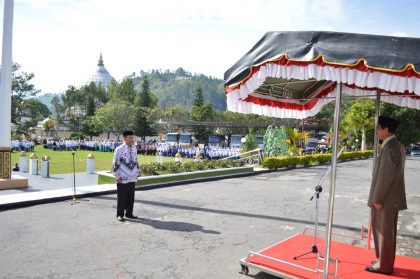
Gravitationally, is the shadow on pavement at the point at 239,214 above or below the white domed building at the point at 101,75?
below

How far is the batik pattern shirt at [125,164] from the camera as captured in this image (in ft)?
24.5

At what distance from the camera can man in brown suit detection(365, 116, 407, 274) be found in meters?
4.30

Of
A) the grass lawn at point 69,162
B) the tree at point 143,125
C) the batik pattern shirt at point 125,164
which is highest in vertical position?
the tree at point 143,125

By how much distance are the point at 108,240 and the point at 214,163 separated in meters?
10.2

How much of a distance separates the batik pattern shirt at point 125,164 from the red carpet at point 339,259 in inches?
136

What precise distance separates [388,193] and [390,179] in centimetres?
19

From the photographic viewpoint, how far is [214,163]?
1612 cm

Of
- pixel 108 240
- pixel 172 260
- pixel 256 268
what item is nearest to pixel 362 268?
pixel 256 268

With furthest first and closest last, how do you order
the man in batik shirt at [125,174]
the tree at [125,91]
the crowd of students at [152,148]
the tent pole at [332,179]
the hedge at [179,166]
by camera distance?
the tree at [125,91], the crowd of students at [152,148], the hedge at [179,166], the man in batik shirt at [125,174], the tent pole at [332,179]

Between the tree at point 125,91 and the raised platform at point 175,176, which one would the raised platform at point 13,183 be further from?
the tree at point 125,91

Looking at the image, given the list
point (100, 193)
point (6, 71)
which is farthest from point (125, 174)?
point (6, 71)

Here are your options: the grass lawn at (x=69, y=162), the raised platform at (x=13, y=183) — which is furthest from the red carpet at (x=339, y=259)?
the grass lawn at (x=69, y=162)

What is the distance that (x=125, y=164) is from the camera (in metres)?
7.54

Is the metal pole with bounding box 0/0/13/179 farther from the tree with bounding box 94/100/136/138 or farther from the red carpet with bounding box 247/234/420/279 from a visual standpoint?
the tree with bounding box 94/100/136/138
